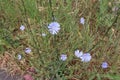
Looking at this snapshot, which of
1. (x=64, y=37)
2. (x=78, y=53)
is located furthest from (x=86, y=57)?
(x=64, y=37)

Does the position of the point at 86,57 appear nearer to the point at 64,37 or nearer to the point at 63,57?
the point at 63,57

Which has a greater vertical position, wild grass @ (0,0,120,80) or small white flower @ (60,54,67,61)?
wild grass @ (0,0,120,80)

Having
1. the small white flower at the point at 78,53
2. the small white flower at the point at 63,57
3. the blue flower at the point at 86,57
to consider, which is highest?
the small white flower at the point at 78,53

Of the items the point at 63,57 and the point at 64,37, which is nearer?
the point at 63,57

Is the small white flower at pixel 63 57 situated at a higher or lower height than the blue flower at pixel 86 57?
higher

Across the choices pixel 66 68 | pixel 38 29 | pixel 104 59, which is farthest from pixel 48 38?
pixel 104 59

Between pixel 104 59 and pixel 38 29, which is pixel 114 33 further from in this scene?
pixel 38 29

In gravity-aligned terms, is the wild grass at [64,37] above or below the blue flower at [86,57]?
above

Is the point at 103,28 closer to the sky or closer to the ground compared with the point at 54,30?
closer to the sky
